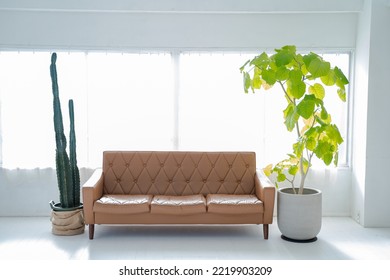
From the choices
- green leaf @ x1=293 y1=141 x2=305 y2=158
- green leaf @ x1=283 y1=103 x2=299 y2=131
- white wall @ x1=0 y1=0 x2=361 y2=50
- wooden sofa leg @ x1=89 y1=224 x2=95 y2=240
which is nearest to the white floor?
wooden sofa leg @ x1=89 y1=224 x2=95 y2=240

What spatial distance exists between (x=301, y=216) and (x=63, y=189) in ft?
8.29

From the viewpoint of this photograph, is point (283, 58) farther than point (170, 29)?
No

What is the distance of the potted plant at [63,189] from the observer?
524 centimetres

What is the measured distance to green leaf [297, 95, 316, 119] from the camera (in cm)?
480

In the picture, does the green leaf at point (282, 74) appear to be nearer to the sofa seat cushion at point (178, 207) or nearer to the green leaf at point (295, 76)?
the green leaf at point (295, 76)

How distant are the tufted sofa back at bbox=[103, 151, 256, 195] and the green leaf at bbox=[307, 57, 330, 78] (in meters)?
1.38

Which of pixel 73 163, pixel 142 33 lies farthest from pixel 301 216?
pixel 142 33

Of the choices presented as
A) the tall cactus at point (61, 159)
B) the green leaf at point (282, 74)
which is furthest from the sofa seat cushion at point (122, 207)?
the green leaf at point (282, 74)

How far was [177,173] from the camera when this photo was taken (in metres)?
5.66

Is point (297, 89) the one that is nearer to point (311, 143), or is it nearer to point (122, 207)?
point (311, 143)

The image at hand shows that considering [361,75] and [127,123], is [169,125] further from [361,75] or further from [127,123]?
[361,75]

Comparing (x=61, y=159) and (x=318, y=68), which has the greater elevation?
(x=318, y=68)

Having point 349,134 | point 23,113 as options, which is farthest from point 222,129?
point 23,113

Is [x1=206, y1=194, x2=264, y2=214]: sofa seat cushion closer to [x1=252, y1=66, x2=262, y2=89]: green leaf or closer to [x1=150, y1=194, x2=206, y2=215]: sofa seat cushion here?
[x1=150, y1=194, x2=206, y2=215]: sofa seat cushion
